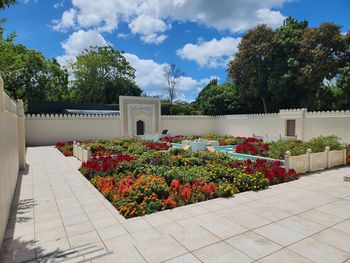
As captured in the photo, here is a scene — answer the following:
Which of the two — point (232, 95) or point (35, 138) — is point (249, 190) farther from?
point (232, 95)

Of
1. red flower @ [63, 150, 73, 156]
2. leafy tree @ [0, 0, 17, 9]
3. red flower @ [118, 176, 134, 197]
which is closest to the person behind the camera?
leafy tree @ [0, 0, 17, 9]

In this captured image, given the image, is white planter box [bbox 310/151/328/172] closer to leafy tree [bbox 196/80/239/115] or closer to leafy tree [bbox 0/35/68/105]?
leafy tree [bbox 196/80/239/115]

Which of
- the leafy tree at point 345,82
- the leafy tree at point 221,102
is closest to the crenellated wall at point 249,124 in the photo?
the leafy tree at point 221,102

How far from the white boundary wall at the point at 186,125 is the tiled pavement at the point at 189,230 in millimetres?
10360

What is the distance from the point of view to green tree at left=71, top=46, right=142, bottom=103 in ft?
102

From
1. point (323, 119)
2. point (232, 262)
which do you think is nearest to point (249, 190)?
point (232, 262)

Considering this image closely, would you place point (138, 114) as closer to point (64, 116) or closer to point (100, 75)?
point (64, 116)

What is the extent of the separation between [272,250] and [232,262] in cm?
66

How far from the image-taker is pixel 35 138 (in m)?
16.8

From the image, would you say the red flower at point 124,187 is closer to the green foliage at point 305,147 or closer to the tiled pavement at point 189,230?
the tiled pavement at point 189,230

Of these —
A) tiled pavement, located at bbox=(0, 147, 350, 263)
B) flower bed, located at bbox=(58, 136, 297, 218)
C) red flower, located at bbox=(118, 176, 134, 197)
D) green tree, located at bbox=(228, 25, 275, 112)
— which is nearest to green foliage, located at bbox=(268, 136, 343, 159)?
flower bed, located at bbox=(58, 136, 297, 218)

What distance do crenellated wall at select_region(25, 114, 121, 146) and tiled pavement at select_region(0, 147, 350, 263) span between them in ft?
40.9

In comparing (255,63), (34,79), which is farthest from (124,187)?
(34,79)

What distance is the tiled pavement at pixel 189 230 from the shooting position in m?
3.06
